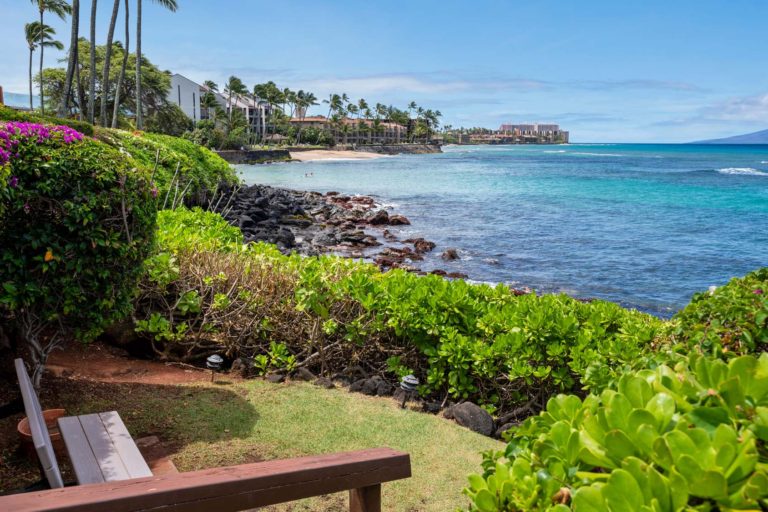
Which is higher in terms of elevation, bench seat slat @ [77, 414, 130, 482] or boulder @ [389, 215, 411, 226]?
bench seat slat @ [77, 414, 130, 482]

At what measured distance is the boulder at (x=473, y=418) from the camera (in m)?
5.81

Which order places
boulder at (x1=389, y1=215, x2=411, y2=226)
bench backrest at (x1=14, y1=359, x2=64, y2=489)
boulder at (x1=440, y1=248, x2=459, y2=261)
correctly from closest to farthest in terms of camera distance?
bench backrest at (x1=14, y1=359, x2=64, y2=489)
boulder at (x1=440, y1=248, x2=459, y2=261)
boulder at (x1=389, y1=215, x2=411, y2=226)

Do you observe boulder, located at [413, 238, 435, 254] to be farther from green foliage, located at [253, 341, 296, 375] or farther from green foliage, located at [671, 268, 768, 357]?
green foliage, located at [671, 268, 768, 357]

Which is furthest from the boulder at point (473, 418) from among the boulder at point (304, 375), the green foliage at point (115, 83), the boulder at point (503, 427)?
the green foliage at point (115, 83)

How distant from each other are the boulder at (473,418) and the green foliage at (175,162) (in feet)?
29.0

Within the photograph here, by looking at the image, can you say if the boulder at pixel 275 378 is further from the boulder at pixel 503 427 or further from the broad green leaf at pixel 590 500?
the broad green leaf at pixel 590 500

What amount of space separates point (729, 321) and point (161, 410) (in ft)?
15.0

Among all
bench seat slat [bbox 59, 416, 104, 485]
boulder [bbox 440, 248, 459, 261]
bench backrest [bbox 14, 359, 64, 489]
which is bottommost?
boulder [bbox 440, 248, 459, 261]

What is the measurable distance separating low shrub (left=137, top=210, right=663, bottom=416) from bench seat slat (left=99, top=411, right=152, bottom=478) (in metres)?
2.29

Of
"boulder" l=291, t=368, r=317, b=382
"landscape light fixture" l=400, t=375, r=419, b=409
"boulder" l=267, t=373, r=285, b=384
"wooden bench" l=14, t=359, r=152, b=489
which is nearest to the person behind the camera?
"wooden bench" l=14, t=359, r=152, b=489

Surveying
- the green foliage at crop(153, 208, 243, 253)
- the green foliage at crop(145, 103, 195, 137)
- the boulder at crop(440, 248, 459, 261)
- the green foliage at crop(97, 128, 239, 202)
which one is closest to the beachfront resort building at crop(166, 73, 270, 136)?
the green foliage at crop(145, 103, 195, 137)

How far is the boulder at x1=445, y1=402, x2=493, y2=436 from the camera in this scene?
581 centimetres

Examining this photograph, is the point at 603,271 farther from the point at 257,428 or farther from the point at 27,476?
the point at 27,476

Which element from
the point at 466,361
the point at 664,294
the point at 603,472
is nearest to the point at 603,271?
the point at 664,294
